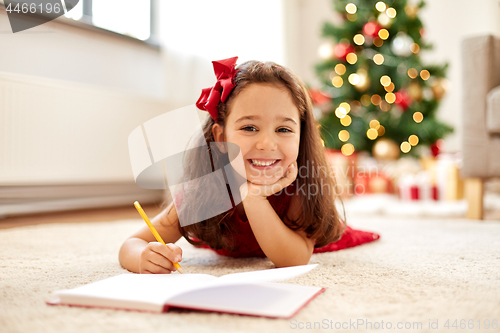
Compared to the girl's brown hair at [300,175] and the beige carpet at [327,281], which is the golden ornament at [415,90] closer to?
the beige carpet at [327,281]

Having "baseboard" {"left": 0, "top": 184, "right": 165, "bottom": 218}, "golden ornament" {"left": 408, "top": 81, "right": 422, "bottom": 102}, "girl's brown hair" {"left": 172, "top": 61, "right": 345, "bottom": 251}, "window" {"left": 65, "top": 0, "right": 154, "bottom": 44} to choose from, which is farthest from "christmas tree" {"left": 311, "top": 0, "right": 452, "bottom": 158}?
"girl's brown hair" {"left": 172, "top": 61, "right": 345, "bottom": 251}

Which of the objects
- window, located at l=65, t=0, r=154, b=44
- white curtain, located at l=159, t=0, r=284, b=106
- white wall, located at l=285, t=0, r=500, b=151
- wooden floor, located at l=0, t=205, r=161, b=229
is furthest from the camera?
white wall, located at l=285, t=0, r=500, b=151

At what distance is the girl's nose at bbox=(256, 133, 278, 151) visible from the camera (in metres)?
0.70

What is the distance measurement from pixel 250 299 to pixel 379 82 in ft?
7.17

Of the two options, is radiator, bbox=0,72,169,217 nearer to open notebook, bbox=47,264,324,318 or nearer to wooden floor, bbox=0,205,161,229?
wooden floor, bbox=0,205,161,229

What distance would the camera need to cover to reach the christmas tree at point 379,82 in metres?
2.33

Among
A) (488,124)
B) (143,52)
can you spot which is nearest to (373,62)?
(488,124)

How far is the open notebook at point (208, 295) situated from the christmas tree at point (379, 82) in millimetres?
1908

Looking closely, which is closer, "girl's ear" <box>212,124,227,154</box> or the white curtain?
"girl's ear" <box>212,124,227,154</box>

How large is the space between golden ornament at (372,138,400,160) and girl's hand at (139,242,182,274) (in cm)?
195

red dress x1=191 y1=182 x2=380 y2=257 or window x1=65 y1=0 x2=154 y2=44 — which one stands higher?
window x1=65 y1=0 x2=154 y2=44

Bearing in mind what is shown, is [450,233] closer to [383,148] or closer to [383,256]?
[383,256]

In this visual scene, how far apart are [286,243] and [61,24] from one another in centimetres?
161

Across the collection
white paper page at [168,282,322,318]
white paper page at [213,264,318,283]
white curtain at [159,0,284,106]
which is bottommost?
white paper page at [168,282,322,318]
